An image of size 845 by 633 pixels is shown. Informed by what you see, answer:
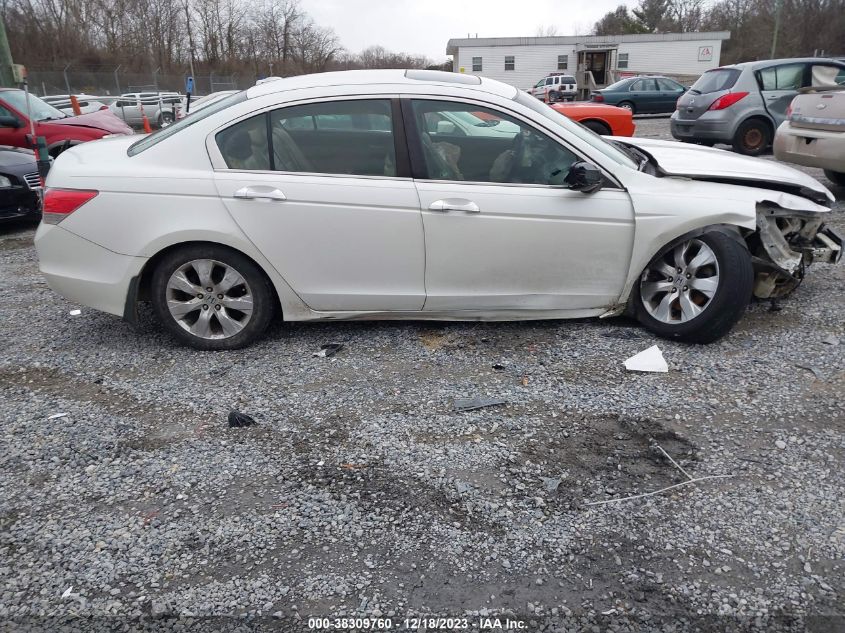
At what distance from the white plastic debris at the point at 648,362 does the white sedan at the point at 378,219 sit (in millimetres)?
262

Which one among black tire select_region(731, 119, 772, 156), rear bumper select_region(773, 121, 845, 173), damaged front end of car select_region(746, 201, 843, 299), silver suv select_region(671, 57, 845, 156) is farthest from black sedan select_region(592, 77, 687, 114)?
damaged front end of car select_region(746, 201, 843, 299)

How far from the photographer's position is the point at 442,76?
14.1 feet

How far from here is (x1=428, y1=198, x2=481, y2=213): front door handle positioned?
387 centimetres

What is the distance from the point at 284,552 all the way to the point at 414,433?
0.97 meters

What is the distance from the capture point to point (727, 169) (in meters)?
4.43

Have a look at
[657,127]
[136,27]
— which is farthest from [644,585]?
[136,27]

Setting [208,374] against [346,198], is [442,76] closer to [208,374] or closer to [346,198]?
[346,198]

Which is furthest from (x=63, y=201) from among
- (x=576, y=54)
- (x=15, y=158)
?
(x=576, y=54)

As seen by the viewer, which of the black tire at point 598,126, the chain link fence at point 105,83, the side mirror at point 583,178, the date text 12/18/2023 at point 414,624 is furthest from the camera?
the chain link fence at point 105,83

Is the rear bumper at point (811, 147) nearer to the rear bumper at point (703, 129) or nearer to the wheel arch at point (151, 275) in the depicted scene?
the rear bumper at point (703, 129)

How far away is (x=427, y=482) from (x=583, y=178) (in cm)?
209

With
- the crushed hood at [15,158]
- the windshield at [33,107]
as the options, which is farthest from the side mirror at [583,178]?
the windshield at [33,107]

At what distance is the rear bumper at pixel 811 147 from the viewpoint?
724cm

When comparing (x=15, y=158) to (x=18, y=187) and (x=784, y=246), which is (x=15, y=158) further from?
(x=784, y=246)
